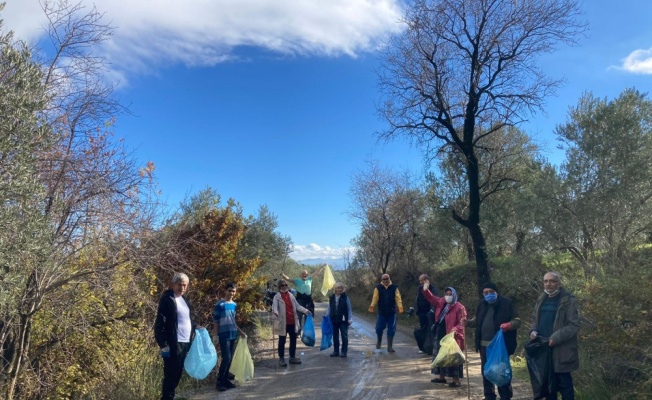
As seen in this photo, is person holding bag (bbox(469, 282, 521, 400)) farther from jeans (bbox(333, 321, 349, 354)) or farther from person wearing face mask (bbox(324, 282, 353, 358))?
jeans (bbox(333, 321, 349, 354))

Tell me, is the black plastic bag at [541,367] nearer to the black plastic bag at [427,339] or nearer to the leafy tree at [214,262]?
the black plastic bag at [427,339]

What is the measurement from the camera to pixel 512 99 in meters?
16.2

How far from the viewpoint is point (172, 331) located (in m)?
5.94

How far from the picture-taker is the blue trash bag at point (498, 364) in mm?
6262

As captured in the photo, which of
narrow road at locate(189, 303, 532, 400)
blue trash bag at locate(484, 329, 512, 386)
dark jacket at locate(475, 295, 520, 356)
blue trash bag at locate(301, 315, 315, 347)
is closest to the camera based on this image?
blue trash bag at locate(484, 329, 512, 386)

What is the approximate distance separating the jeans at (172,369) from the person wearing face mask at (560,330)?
4.68 m

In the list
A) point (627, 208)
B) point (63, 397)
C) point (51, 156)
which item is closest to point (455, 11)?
point (627, 208)

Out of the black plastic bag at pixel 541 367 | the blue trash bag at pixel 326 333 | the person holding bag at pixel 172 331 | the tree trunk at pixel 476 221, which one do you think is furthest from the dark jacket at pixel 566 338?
the tree trunk at pixel 476 221

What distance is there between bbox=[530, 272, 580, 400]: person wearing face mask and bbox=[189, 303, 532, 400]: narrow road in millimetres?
1370

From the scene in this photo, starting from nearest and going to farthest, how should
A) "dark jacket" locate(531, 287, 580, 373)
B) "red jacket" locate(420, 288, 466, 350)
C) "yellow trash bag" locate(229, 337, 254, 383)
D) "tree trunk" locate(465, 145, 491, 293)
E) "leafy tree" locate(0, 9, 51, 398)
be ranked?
"leafy tree" locate(0, 9, 51, 398) < "dark jacket" locate(531, 287, 580, 373) < "yellow trash bag" locate(229, 337, 254, 383) < "red jacket" locate(420, 288, 466, 350) < "tree trunk" locate(465, 145, 491, 293)

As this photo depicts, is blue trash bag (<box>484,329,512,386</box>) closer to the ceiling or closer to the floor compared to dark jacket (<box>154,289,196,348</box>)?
closer to the floor

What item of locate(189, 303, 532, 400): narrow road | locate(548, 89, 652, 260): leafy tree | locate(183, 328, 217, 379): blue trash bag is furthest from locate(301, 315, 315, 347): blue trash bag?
locate(548, 89, 652, 260): leafy tree

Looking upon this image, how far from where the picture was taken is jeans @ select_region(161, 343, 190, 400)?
19.6 ft

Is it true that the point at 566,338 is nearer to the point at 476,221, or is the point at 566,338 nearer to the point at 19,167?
the point at 19,167
